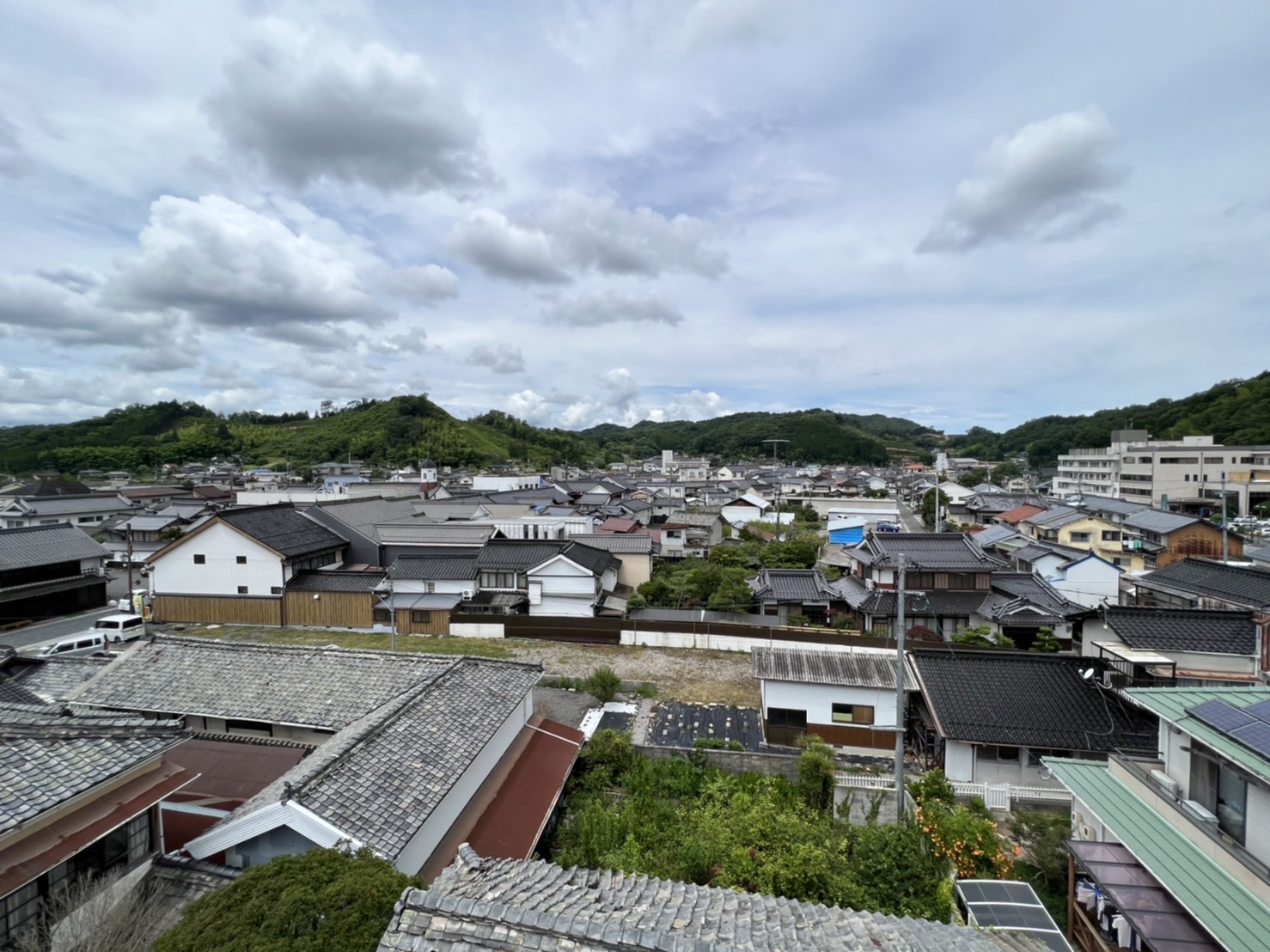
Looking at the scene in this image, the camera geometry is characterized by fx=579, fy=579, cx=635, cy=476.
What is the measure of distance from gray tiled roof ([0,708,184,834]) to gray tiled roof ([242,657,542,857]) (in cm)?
164

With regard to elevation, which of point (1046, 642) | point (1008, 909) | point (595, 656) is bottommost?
point (595, 656)

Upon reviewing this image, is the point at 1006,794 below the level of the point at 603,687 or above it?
below

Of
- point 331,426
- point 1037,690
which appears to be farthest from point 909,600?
point 331,426

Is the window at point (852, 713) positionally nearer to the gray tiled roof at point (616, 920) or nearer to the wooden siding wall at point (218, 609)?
the gray tiled roof at point (616, 920)

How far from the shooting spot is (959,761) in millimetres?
14914

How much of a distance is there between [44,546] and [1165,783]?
142ft

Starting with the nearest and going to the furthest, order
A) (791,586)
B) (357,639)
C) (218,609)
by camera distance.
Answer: (357,639) < (218,609) < (791,586)

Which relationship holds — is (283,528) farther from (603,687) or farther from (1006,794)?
(1006,794)

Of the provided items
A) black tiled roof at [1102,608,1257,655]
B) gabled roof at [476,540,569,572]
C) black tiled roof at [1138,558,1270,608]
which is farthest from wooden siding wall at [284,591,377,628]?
black tiled roof at [1138,558,1270,608]

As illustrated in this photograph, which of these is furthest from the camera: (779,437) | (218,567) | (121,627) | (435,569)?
(779,437)

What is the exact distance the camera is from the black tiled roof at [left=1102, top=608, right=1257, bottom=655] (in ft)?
50.9

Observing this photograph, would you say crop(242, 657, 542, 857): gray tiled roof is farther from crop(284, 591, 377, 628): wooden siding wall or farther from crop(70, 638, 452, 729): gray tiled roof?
crop(284, 591, 377, 628): wooden siding wall

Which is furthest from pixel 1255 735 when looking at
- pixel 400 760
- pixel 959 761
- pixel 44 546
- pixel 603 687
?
pixel 44 546

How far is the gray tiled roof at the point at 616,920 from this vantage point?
191 inches
